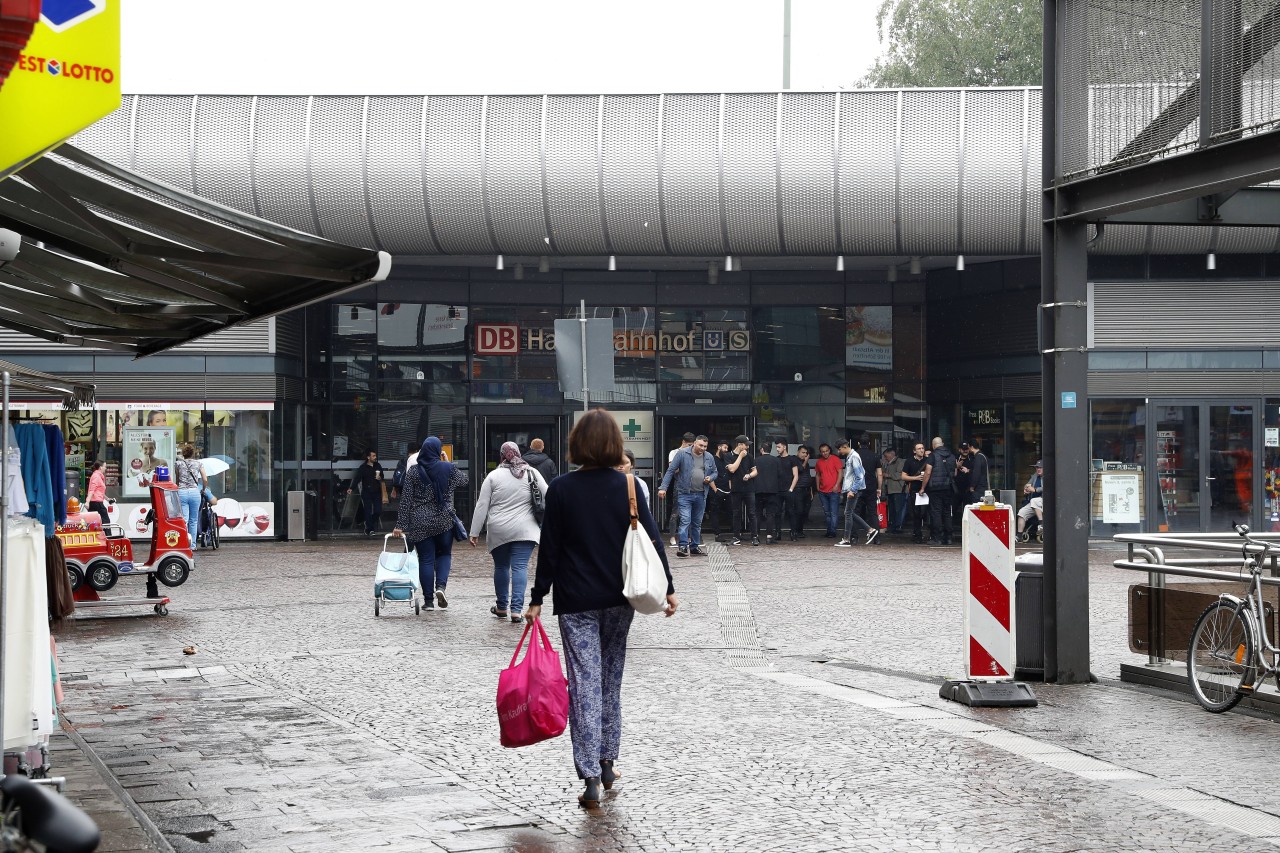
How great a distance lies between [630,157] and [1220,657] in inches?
643

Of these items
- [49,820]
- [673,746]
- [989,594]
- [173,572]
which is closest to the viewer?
[49,820]

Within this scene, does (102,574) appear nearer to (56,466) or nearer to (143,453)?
(56,466)

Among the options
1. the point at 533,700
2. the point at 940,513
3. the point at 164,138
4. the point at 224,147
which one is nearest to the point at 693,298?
the point at 940,513

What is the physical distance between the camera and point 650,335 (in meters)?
28.4

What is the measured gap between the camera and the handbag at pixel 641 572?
6.50 metres

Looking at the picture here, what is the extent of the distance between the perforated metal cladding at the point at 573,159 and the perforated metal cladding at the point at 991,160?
19.3 feet

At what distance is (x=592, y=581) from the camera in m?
6.59

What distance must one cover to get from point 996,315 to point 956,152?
4377 mm

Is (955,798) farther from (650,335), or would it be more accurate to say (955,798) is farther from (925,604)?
(650,335)

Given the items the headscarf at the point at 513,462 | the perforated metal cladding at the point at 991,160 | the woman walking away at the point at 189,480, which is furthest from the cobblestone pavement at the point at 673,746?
the perforated metal cladding at the point at 991,160

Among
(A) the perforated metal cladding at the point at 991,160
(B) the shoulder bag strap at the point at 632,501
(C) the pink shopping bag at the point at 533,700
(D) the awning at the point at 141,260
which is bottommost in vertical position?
(C) the pink shopping bag at the point at 533,700

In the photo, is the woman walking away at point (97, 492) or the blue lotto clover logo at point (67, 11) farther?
the woman walking away at point (97, 492)

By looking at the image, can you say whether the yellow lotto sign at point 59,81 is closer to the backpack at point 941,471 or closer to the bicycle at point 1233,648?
the bicycle at point 1233,648

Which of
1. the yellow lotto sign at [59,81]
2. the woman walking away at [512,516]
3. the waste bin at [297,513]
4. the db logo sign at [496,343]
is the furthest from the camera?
the db logo sign at [496,343]
